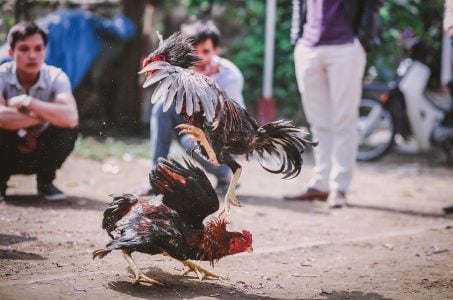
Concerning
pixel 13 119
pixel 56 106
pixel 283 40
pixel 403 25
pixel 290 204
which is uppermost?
pixel 403 25

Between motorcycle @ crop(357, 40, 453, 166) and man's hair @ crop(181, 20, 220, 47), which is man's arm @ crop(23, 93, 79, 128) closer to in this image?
man's hair @ crop(181, 20, 220, 47)

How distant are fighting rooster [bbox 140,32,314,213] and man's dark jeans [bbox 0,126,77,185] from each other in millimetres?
2098

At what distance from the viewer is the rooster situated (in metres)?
3.03

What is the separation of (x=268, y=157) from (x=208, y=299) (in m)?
0.93

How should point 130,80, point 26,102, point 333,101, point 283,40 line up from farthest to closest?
point 283,40, point 130,80, point 333,101, point 26,102

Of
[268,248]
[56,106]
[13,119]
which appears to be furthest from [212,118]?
[13,119]

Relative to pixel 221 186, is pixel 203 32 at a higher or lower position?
higher

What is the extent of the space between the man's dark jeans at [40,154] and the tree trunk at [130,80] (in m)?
3.76

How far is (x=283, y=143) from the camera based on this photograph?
342 centimetres

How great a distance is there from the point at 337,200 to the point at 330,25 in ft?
5.02

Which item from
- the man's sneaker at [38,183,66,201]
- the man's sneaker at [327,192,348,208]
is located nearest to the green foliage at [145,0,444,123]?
the man's sneaker at [327,192,348,208]

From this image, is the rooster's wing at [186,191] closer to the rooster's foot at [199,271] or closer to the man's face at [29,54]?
the rooster's foot at [199,271]

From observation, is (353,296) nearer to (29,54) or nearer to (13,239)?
(13,239)

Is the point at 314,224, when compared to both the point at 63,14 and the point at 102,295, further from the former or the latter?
the point at 63,14
